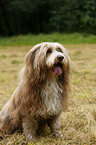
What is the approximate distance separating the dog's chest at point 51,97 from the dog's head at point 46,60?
6.7 inches

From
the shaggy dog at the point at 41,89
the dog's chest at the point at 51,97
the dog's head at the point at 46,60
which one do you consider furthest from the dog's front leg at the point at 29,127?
the dog's head at the point at 46,60

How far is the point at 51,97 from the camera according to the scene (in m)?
2.57

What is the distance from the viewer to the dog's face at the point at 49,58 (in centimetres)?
240

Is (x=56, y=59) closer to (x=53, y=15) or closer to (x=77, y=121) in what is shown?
(x=77, y=121)

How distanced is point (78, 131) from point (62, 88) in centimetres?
67

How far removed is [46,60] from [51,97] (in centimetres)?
45

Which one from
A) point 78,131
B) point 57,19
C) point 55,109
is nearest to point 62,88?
point 55,109

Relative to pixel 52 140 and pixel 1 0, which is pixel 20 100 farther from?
pixel 1 0

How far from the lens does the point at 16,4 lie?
67.5 ft

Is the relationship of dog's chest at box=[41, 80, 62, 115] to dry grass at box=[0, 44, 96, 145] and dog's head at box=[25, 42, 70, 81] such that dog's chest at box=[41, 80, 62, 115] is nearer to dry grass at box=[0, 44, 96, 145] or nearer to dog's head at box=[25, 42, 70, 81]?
dog's head at box=[25, 42, 70, 81]

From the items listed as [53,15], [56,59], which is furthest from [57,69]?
[53,15]

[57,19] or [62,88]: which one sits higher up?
[57,19]

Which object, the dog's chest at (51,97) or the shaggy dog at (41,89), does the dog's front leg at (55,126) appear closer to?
the shaggy dog at (41,89)

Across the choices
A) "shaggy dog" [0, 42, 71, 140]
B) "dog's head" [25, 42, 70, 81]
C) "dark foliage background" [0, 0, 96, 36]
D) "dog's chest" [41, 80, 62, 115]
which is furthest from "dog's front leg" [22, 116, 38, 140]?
"dark foliage background" [0, 0, 96, 36]
